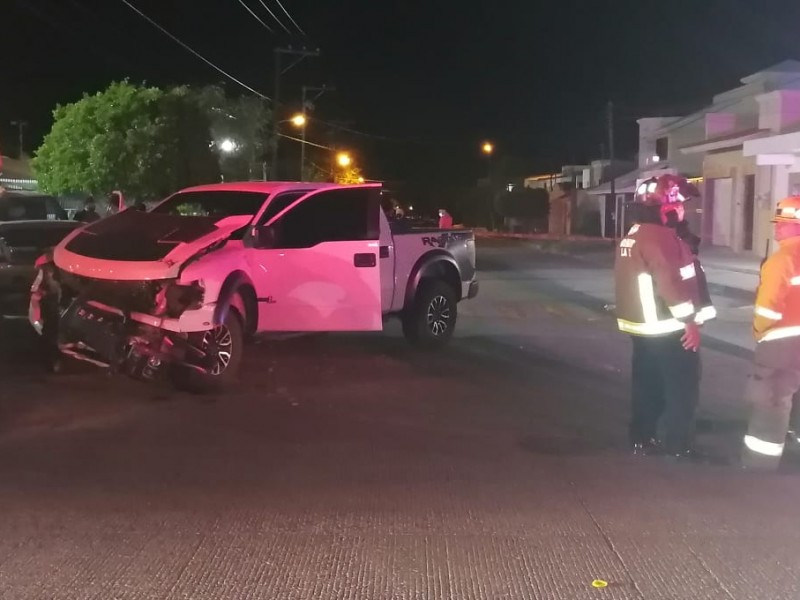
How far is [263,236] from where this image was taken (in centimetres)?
966

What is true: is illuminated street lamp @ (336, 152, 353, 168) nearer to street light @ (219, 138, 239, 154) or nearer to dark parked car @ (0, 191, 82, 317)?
street light @ (219, 138, 239, 154)

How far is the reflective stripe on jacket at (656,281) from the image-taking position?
6652mm

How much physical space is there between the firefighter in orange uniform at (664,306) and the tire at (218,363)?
3.86 metres

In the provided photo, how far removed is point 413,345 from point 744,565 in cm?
714

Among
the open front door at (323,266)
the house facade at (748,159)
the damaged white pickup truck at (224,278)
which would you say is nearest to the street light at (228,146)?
the house facade at (748,159)

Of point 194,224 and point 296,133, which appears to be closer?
point 194,224

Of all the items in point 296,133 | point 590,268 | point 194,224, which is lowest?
point 590,268

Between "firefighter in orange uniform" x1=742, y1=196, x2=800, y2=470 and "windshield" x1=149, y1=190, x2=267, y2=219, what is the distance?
533 centimetres

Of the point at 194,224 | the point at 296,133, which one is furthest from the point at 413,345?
the point at 296,133

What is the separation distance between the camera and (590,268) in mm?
27453

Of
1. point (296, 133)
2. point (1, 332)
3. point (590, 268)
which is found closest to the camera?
point (1, 332)

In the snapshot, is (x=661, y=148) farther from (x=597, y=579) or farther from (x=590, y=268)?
(x=597, y=579)

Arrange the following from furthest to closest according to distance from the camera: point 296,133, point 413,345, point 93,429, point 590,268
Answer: point 296,133, point 590,268, point 413,345, point 93,429

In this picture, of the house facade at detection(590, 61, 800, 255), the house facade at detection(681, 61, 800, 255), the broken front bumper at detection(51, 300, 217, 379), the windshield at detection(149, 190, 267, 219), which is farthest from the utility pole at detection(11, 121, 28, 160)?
the broken front bumper at detection(51, 300, 217, 379)
